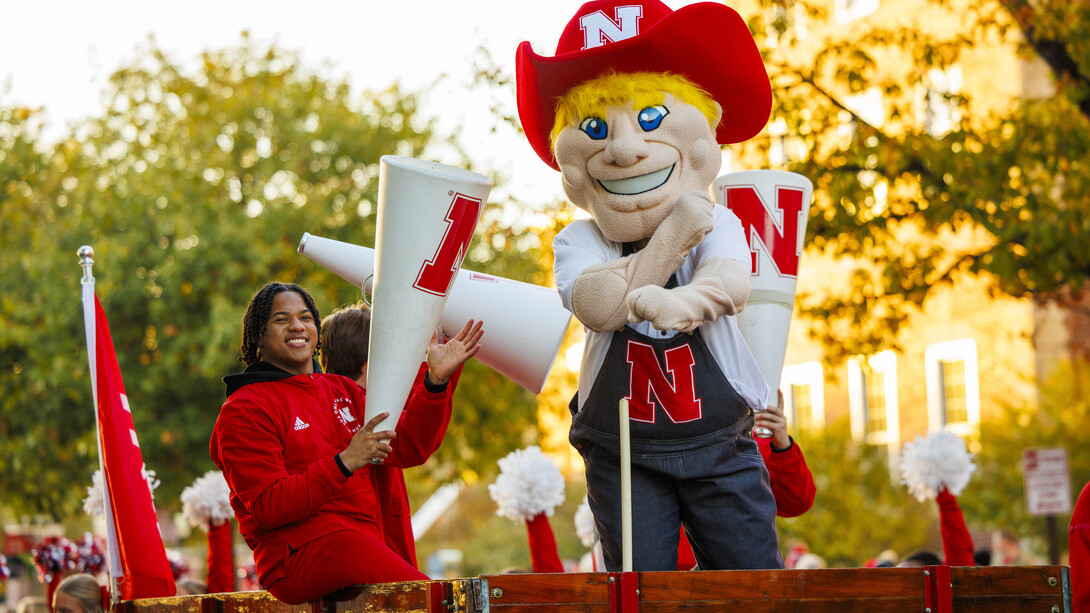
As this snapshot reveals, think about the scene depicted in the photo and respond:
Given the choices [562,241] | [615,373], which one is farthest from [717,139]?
[615,373]

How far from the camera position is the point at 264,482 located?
133 inches

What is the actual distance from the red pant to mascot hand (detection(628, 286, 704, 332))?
97cm

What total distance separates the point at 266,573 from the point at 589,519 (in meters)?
2.73

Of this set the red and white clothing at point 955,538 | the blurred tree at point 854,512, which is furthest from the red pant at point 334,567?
the blurred tree at point 854,512

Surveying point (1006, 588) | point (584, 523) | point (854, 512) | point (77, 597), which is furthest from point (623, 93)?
point (854, 512)

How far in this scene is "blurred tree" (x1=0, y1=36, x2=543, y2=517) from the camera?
12281mm

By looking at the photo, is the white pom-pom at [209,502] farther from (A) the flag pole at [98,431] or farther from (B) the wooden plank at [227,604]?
(B) the wooden plank at [227,604]

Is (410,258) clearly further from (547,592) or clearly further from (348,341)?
(348,341)

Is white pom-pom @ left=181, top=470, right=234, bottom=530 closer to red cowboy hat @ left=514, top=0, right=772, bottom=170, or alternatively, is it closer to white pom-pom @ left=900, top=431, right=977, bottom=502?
red cowboy hat @ left=514, top=0, right=772, bottom=170

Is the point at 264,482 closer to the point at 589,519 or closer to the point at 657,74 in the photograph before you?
the point at 657,74

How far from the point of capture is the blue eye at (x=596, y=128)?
3527 mm

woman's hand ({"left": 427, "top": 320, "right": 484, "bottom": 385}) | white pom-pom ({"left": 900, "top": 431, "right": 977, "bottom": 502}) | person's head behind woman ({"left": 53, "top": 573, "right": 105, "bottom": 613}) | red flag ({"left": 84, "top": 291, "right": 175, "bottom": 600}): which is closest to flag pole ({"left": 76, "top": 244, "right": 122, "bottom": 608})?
red flag ({"left": 84, "top": 291, "right": 175, "bottom": 600})

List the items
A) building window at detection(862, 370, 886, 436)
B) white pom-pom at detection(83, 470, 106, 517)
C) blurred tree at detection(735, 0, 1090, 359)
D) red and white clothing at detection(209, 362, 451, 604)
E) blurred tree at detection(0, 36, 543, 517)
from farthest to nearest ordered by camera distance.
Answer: building window at detection(862, 370, 886, 436), blurred tree at detection(0, 36, 543, 517), blurred tree at detection(735, 0, 1090, 359), white pom-pom at detection(83, 470, 106, 517), red and white clothing at detection(209, 362, 451, 604)

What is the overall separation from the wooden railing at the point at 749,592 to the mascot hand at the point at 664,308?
65cm
